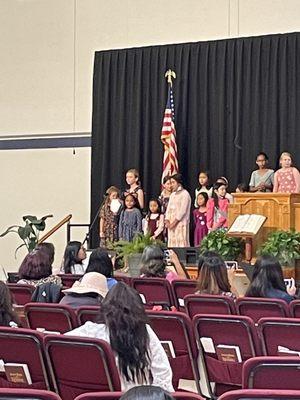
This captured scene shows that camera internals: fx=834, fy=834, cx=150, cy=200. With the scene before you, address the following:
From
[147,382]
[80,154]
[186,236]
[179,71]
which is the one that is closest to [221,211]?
[186,236]

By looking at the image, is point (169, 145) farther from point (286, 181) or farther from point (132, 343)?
point (132, 343)

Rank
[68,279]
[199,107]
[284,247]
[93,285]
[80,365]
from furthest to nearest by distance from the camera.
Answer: [199,107]
[284,247]
[68,279]
[93,285]
[80,365]

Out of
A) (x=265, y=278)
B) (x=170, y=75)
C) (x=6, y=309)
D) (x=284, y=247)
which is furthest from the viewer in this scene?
(x=170, y=75)

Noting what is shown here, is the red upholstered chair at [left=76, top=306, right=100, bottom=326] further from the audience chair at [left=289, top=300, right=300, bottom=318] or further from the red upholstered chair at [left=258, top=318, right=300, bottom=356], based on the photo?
the audience chair at [left=289, top=300, right=300, bottom=318]

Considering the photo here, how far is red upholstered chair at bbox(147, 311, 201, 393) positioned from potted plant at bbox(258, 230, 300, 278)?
190 inches

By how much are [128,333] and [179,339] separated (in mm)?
853

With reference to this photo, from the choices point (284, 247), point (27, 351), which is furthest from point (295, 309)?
point (284, 247)

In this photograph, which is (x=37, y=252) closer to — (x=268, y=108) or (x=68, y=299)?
(x=68, y=299)

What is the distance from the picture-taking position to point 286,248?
8.81m

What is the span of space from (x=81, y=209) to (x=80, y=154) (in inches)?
36.0

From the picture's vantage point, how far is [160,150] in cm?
1291

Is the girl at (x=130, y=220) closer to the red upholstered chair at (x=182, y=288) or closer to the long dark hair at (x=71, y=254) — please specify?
the long dark hair at (x=71, y=254)

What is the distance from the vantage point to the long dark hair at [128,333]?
3.10 metres

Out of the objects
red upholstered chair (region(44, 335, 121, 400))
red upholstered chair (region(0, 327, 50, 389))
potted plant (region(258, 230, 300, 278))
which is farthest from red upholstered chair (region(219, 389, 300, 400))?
potted plant (region(258, 230, 300, 278))
